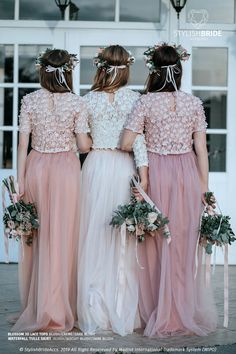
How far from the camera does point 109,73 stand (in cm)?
536

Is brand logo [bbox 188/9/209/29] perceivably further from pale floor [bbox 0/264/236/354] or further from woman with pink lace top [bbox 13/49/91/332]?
pale floor [bbox 0/264/236/354]

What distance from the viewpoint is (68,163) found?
17.5 feet

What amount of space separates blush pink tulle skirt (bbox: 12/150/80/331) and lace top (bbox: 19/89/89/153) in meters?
0.09

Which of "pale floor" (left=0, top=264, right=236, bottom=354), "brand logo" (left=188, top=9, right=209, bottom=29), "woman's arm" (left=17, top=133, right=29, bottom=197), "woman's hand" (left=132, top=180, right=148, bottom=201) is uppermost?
"brand logo" (left=188, top=9, right=209, bottom=29)

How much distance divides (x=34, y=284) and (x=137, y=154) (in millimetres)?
1146

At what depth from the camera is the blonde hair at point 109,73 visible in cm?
533

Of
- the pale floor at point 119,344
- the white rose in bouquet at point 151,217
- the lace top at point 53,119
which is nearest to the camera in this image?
the pale floor at point 119,344

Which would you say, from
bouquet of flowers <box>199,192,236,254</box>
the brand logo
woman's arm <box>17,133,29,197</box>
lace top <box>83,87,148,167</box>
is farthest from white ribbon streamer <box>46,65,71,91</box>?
the brand logo

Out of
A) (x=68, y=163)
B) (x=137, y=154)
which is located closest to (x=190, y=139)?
(x=137, y=154)

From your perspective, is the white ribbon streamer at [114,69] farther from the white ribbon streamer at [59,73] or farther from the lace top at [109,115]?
the white ribbon streamer at [59,73]

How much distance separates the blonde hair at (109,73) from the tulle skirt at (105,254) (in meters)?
0.46

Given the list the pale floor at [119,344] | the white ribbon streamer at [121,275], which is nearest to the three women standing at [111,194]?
the white ribbon streamer at [121,275]

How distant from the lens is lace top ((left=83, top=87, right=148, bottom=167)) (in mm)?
5336

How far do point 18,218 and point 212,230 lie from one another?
4.26 ft
